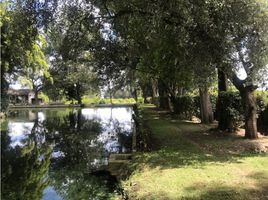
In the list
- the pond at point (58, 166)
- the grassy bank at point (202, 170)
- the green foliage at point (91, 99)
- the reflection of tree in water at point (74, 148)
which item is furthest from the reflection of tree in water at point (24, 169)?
the green foliage at point (91, 99)

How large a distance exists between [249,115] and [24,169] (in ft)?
28.1

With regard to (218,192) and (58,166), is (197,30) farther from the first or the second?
(218,192)

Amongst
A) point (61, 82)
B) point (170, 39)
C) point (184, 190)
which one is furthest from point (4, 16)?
point (61, 82)

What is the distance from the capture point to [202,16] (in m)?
13.3

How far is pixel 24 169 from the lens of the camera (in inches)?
575

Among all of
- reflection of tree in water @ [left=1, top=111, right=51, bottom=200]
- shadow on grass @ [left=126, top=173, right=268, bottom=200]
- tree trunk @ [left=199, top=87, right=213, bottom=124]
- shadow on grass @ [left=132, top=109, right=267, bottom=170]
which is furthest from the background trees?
shadow on grass @ [left=126, top=173, right=268, bottom=200]

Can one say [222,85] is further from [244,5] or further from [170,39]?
[244,5]

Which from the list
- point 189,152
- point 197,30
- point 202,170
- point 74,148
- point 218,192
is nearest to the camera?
point 218,192

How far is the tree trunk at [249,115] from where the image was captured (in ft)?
50.1

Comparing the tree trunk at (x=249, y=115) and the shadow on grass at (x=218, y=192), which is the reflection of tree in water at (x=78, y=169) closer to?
the shadow on grass at (x=218, y=192)

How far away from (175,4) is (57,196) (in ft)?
24.5

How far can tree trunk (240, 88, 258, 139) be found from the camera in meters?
15.3

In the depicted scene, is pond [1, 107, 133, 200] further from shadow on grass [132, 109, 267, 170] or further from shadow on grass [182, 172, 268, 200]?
shadow on grass [182, 172, 268, 200]

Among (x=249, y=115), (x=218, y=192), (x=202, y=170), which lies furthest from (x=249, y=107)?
(x=218, y=192)
